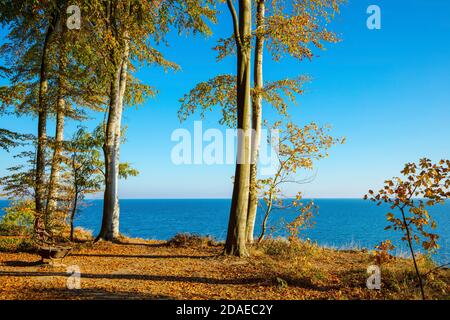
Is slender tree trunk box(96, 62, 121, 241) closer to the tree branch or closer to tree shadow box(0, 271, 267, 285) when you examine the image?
tree shadow box(0, 271, 267, 285)

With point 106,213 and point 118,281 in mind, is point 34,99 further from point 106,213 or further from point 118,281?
point 118,281

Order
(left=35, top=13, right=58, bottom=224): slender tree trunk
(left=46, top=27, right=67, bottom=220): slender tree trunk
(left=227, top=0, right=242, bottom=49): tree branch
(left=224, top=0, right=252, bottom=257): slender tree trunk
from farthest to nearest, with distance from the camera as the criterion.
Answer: (left=46, top=27, right=67, bottom=220): slender tree trunk < (left=35, top=13, right=58, bottom=224): slender tree trunk < (left=227, top=0, right=242, bottom=49): tree branch < (left=224, top=0, right=252, bottom=257): slender tree trunk

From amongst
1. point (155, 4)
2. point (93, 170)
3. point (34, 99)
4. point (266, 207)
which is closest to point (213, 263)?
point (266, 207)

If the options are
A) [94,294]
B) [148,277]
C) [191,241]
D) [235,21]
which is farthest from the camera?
[191,241]

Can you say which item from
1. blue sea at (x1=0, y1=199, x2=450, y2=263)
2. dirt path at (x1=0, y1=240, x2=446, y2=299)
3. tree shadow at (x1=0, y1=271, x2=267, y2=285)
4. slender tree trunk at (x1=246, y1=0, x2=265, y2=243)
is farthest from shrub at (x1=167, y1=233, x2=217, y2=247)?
tree shadow at (x1=0, y1=271, x2=267, y2=285)

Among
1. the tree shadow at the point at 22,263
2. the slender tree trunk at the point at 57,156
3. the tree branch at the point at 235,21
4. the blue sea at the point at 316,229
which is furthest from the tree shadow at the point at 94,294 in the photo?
the tree branch at the point at 235,21

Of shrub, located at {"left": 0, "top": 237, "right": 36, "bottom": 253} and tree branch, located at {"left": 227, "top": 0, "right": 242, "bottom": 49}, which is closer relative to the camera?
tree branch, located at {"left": 227, "top": 0, "right": 242, "bottom": 49}

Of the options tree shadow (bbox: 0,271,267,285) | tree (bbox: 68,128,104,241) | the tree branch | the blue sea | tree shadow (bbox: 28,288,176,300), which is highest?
the tree branch

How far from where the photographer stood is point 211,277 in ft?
23.7

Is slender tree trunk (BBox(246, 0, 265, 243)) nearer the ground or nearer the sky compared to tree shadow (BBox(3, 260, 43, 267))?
nearer the sky

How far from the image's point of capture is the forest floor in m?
5.90

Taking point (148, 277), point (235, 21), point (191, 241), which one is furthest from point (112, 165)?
point (235, 21)

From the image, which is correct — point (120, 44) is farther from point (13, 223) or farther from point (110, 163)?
point (13, 223)

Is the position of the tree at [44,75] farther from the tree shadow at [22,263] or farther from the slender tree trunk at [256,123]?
the slender tree trunk at [256,123]
